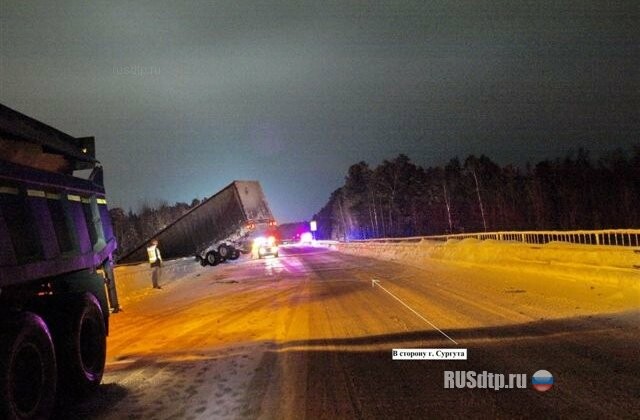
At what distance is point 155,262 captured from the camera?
966 inches

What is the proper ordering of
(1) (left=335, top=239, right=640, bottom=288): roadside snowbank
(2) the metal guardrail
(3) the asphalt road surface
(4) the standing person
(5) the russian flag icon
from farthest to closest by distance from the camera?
(4) the standing person, (2) the metal guardrail, (1) (left=335, top=239, right=640, bottom=288): roadside snowbank, (5) the russian flag icon, (3) the asphalt road surface

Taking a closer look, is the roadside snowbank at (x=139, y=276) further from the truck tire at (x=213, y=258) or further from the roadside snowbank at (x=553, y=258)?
the roadside snowbank at (x=553, y=258)

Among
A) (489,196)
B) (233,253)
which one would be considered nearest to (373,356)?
(233,253)

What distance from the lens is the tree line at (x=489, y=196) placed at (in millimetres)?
85812

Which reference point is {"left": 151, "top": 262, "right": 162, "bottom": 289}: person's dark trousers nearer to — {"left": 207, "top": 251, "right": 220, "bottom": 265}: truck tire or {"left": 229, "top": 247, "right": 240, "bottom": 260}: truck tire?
{"left": 207, "top": 251, "right": 220, "bottom": 265}: truck tire

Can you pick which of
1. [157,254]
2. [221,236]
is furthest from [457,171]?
[157,254]

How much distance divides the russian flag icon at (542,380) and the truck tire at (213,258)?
33.5 metres

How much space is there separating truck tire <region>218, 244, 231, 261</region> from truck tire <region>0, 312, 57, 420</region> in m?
33.9

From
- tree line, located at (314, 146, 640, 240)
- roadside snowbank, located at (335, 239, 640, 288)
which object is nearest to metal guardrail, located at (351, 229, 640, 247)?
roadside snowbank, located at (335, 239, 640, 288)

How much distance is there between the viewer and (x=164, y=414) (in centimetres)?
612

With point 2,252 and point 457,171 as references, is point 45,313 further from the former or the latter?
point 457,171

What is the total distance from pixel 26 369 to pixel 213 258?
1348 inches

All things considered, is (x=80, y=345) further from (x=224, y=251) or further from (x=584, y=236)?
(x=224, y=251)

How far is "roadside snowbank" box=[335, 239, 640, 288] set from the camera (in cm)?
1548
